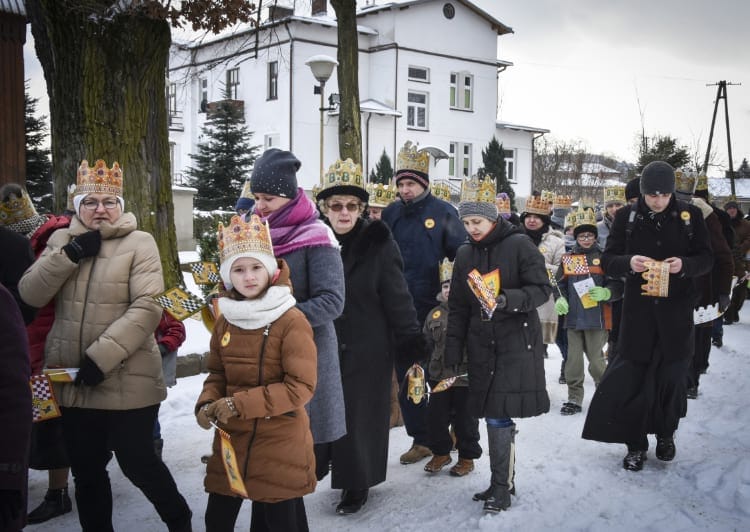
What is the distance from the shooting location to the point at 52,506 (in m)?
4.66

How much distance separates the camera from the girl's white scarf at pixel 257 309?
10.7ft

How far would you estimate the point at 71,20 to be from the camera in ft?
21.7

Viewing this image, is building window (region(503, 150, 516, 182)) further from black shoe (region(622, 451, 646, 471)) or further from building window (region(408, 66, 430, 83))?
black shoe (region(622, 451, 646, 471))

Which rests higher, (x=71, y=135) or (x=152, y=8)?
(x=152, y=8)

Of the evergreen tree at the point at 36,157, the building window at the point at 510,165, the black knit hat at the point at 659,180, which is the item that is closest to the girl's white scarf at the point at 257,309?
the black knit hat at the point at 659,180

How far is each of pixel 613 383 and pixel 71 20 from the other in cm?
575

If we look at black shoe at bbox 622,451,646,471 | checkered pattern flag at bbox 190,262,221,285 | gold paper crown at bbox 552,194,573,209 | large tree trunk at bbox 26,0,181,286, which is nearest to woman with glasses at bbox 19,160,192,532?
checkered pattern flag at bbox 190,262,221,285

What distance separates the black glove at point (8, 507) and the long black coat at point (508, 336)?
2.98 metres

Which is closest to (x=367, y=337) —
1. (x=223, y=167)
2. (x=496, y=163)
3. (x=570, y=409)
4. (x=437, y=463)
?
(x=437, y=463)

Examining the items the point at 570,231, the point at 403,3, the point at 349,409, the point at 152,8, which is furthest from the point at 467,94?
the point at 349,409

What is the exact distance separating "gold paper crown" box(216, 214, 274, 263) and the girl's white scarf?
0.68 ft

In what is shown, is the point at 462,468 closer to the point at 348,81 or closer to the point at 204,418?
the point at 204,418

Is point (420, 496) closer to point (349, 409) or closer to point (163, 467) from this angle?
point (349, 409)

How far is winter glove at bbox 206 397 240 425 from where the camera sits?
316cm
